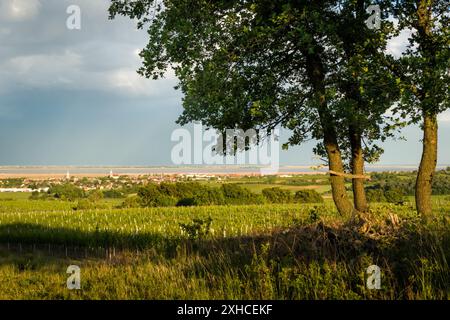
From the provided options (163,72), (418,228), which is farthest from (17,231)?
(418,228)

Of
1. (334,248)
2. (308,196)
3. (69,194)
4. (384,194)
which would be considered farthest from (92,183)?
(334,248)

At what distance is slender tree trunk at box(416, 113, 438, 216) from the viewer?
16.8 meters

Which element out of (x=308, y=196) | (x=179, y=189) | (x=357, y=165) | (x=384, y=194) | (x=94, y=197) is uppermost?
(x=357, y=165)

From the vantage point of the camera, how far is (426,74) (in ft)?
51.1

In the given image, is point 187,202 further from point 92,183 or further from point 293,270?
point 92,183

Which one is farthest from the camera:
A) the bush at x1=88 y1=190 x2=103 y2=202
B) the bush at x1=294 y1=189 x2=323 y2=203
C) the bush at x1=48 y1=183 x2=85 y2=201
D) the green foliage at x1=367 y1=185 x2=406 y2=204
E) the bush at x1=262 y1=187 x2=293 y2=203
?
the bush at x1=48 y1=183 x2=85 y2=201

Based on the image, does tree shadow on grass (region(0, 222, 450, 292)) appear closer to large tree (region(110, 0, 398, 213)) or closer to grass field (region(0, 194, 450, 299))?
grass field (region(0, 194, 450, 299))

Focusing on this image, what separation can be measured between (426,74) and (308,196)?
58423 mm

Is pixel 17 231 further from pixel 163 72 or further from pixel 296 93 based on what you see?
pixel 296 93

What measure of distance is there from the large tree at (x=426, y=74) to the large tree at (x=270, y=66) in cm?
110

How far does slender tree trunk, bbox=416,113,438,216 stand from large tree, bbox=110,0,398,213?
194 centimetres
